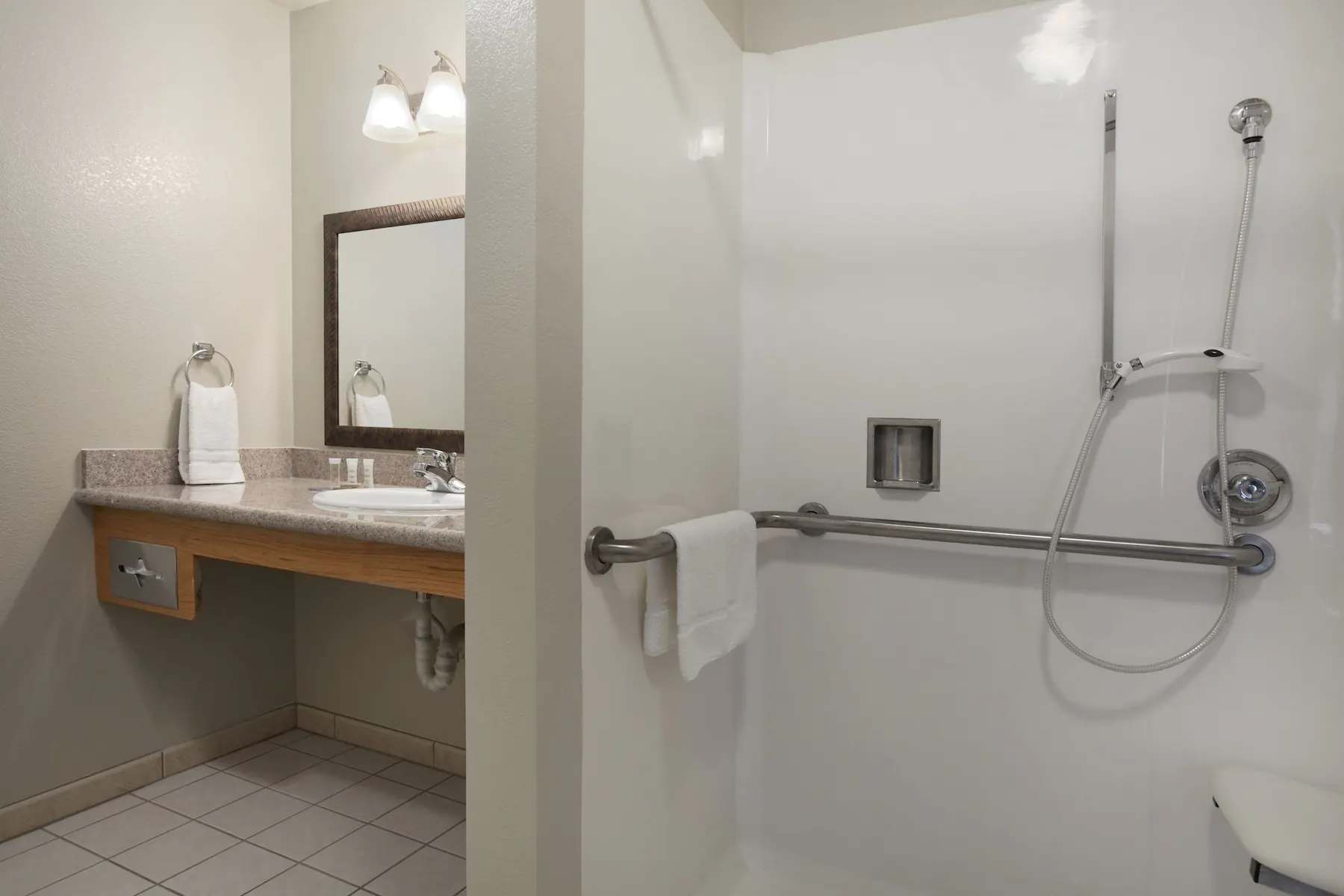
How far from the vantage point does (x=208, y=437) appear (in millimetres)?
2189

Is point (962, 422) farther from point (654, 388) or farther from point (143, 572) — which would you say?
point (143, 572)

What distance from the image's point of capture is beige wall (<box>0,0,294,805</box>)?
1.87m

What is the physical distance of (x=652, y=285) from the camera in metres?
1.28

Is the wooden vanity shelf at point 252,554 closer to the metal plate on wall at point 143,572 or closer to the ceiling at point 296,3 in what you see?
the metal plate on wall at point 143,572

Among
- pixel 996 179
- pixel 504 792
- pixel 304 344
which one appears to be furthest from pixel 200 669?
pixel 996 179

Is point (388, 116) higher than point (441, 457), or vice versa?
point (388, 116)

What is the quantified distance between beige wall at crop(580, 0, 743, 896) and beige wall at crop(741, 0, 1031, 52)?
8 centimetres

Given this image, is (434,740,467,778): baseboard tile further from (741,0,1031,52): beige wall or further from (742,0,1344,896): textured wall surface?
(741,0,1031,52): beige wall

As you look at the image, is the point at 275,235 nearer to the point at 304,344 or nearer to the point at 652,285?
the point at 304,344

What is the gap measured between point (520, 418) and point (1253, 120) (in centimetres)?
131

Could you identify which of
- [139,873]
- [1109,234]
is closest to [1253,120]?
[1109,234]

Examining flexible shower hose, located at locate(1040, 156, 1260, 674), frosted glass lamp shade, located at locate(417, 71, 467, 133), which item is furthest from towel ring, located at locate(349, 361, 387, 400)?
flexible shower hose, located at locate(1040, 156, 1260, 674)

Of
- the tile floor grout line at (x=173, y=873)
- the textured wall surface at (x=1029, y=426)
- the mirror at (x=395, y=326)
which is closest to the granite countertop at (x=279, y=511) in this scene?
the mirror at (x=395, y=326)

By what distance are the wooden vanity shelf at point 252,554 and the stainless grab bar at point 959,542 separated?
401 millimetres
